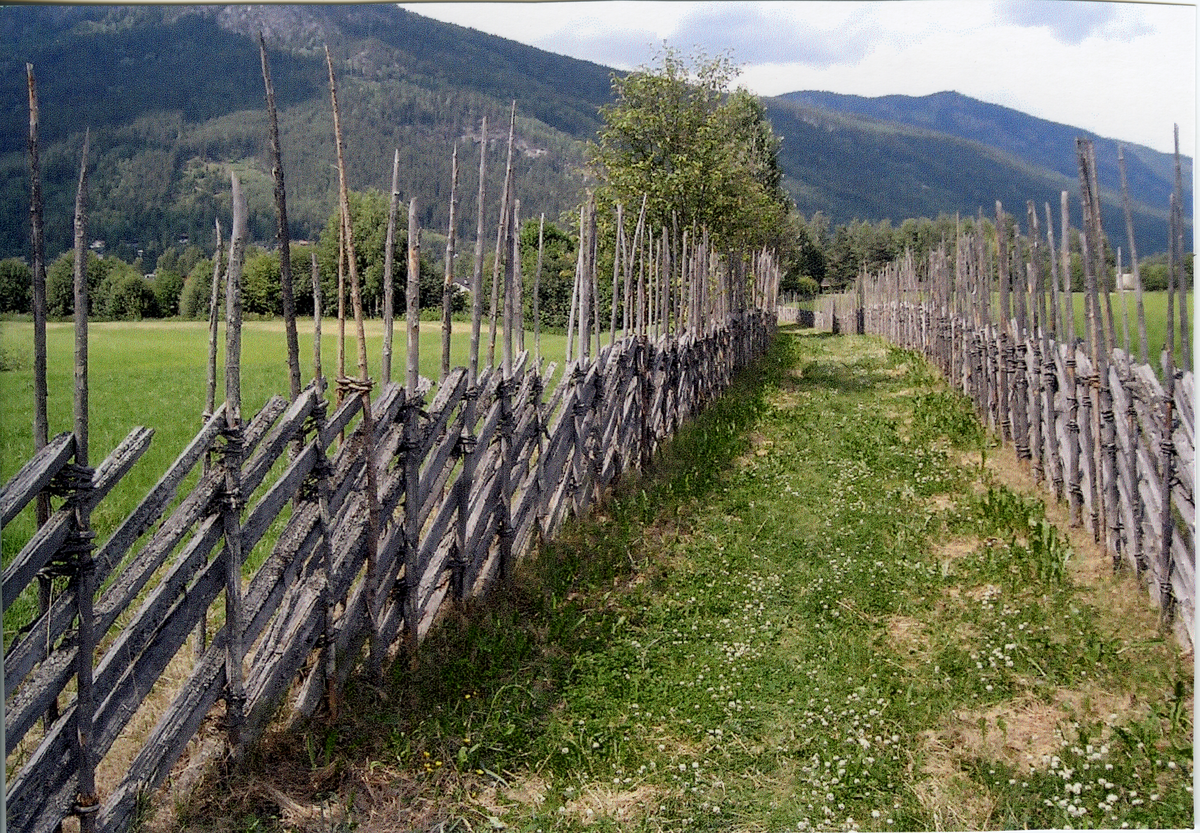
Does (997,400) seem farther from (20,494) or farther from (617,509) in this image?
(20,494)

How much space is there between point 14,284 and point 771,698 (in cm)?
302

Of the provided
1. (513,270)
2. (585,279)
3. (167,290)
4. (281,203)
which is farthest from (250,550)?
(585,279)

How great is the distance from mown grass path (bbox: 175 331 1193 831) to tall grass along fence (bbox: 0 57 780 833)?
22cm

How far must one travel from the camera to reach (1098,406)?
17.7 feet

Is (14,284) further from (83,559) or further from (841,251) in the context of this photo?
(841,251)

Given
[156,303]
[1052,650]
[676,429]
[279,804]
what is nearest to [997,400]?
[676,429]

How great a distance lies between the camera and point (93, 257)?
3.06 m

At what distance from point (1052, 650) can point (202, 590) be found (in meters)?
3.50

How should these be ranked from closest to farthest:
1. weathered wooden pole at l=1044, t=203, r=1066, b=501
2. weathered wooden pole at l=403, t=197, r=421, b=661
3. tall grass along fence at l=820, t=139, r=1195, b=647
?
weathered wooden pole at l=403, t=197, r=421, b=661 < tall grass along fence at l=820, t=139, r=1195, b=647 < weathered wooden pole at l=1044, t=203, r=1066, b=501

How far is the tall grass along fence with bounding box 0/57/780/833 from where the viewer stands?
237cm

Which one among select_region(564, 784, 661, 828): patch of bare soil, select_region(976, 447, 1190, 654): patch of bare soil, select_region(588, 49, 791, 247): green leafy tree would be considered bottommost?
select_region(564, 784, 661, 828): patch of bare soil

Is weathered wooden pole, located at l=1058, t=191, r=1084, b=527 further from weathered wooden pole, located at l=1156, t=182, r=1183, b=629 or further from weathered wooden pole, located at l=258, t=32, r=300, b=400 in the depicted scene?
weathered wooden pole, located at l=258, t=32, r=300, b=400

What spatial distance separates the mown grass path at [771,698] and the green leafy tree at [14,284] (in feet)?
5.22

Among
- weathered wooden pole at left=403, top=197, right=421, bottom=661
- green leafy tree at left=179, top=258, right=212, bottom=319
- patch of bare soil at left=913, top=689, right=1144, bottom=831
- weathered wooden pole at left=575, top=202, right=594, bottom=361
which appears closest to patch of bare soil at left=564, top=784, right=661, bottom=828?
patch of bare soil at left=913, top=689, right=1144, bottom=831
